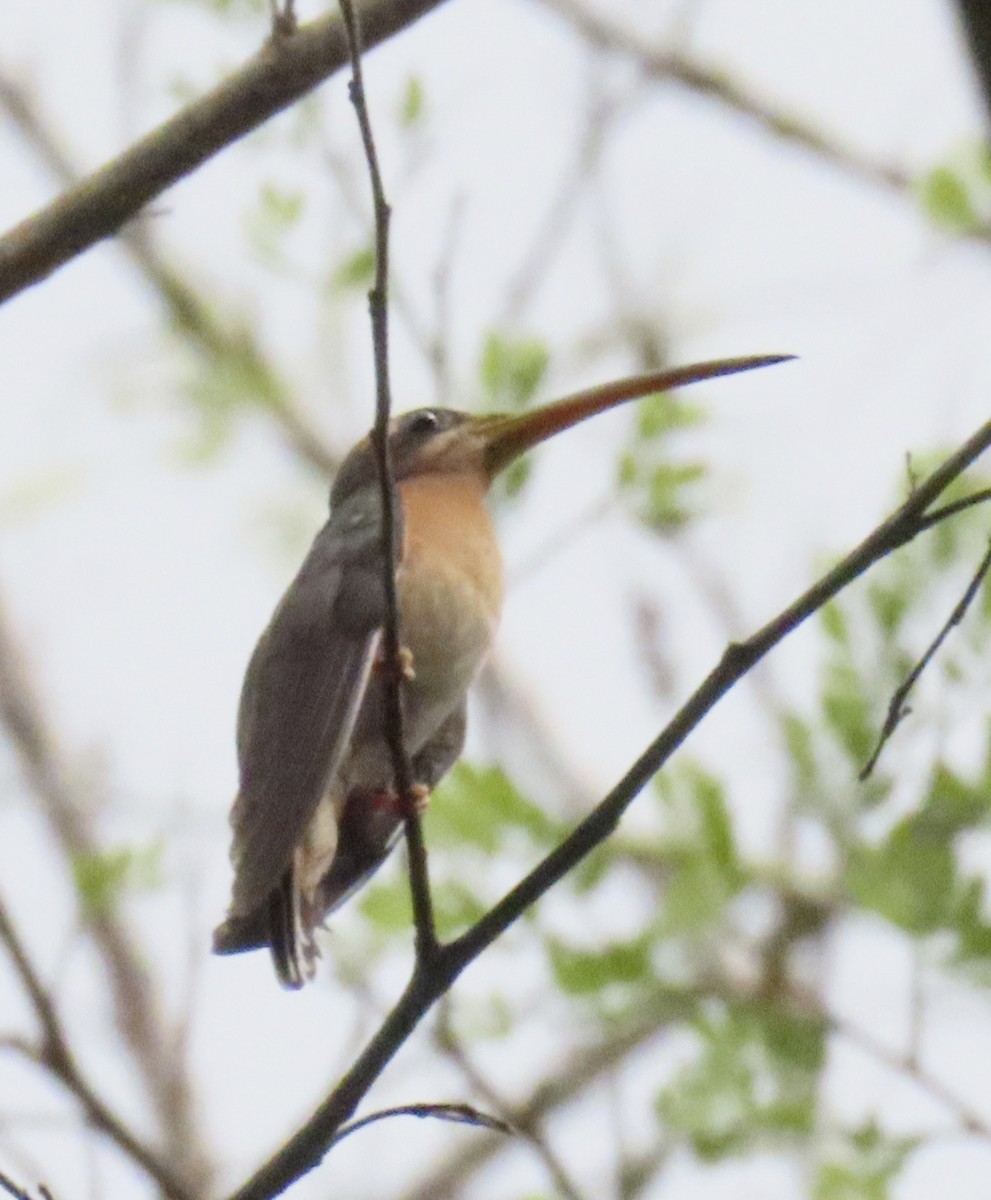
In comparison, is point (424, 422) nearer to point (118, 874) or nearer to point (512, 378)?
point (512, 378)

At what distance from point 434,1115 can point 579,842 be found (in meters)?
0.62

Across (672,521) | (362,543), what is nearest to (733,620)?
(672,521)

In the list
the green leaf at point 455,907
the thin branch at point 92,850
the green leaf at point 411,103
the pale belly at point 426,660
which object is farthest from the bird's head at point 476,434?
the thin branch at point 92,850

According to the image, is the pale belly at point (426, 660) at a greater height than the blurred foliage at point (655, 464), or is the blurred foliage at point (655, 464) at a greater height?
the blurred foliage at point (655, 464)

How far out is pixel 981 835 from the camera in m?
5.49

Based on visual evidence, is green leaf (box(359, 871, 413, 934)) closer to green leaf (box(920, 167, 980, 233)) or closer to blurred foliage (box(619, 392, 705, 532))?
blurred foliage (box(619, 392, 705, 532))

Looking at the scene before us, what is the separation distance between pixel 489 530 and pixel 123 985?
24.4 feet

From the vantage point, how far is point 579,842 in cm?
353

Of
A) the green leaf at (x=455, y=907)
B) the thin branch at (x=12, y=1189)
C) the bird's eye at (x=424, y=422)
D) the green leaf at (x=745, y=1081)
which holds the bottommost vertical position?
the thin branch at (x=12, y=1189)

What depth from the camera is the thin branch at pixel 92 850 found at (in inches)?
460

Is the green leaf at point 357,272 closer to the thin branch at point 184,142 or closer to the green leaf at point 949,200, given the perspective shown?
the thin branch at point 184,142

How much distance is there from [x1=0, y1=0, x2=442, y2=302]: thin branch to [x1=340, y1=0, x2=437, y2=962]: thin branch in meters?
0.82

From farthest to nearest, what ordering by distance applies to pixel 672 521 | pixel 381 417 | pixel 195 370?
pixel 195 370
pixel 672 521
pixel 381 417

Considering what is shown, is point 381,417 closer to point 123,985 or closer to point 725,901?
point 725,901
